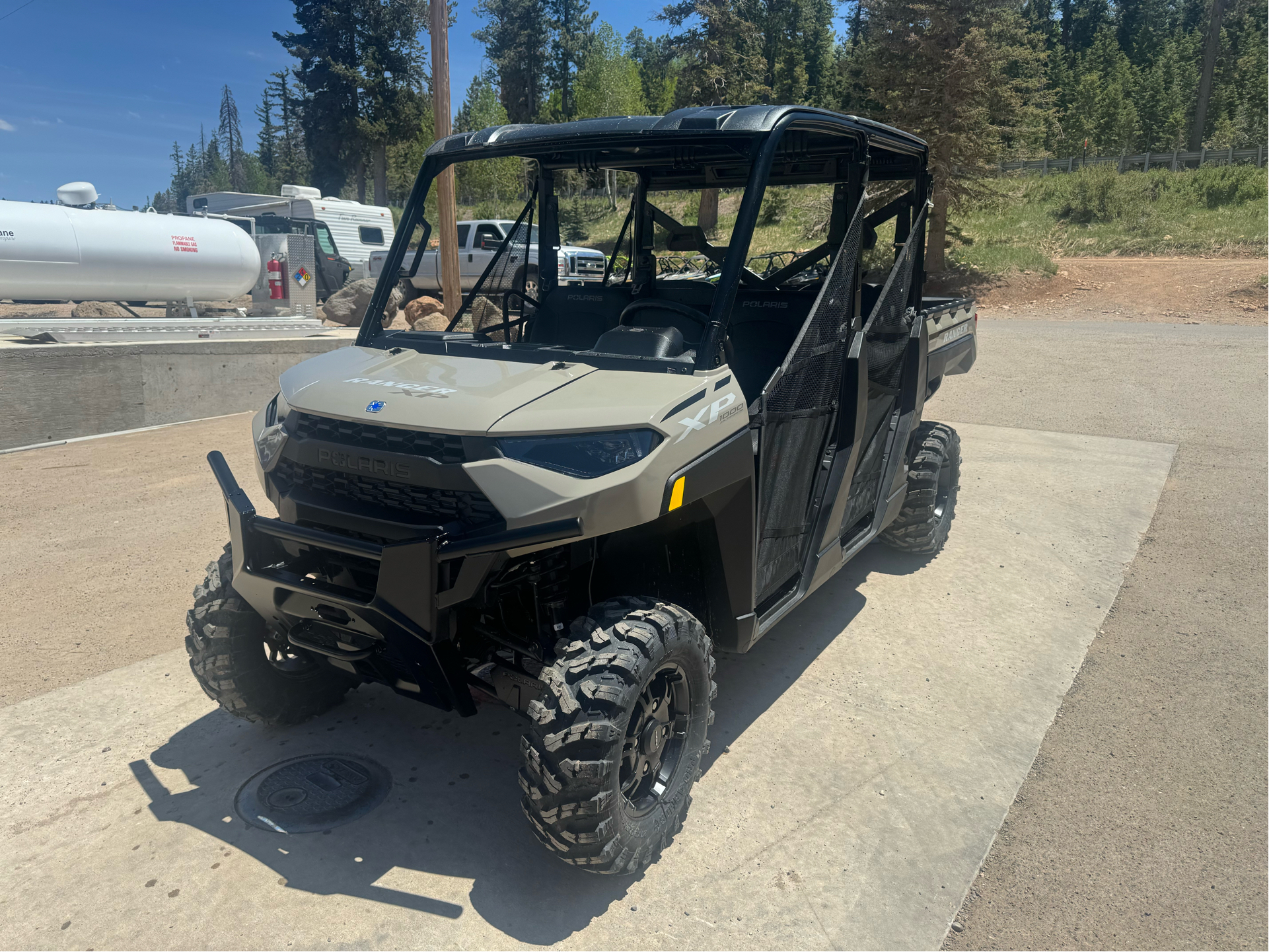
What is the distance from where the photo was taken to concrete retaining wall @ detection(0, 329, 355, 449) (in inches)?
319

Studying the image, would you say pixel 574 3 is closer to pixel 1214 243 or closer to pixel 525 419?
pixel 1214 243

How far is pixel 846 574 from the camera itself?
5461 mm

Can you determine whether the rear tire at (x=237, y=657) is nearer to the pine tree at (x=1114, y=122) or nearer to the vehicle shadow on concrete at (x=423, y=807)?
the vehicle shadow on concrete at (x=423, y=807)

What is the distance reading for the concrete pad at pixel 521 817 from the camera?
102 inches

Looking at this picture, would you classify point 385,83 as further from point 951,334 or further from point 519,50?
point 951,334

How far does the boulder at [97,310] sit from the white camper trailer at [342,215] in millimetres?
7669

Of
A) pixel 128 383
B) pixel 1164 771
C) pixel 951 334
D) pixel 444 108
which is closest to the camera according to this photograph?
pixel 1164 771

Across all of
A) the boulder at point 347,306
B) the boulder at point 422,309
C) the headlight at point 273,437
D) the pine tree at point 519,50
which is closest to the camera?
the headlight at point 273,437

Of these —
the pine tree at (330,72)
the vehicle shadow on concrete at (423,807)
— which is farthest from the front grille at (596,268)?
the pine tree at (330,72)

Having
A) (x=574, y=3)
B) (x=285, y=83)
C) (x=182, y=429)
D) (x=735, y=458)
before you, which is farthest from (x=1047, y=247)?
(x=285, y=83)

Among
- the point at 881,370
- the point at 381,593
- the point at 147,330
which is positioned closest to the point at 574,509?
the point at 381,593

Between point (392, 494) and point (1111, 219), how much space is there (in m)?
30.6

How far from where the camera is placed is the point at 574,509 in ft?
8.07

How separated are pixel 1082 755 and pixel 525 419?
8.63ft
